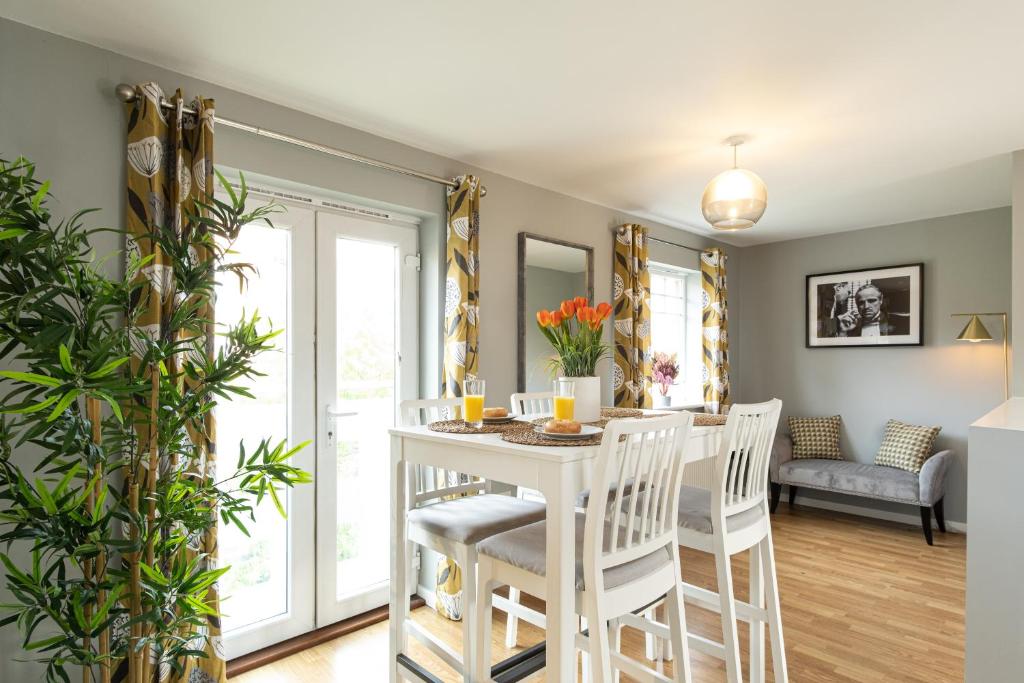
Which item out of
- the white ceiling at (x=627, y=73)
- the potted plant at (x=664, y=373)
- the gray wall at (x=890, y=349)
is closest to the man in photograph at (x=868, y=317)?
the gray wall at (x=890, y=349)

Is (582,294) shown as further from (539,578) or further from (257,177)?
(539,578)

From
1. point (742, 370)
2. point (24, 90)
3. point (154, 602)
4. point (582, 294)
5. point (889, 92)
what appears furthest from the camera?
point (742, 370)

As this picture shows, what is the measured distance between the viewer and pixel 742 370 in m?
5.76

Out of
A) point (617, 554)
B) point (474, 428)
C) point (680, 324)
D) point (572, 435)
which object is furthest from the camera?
point (680, 324)

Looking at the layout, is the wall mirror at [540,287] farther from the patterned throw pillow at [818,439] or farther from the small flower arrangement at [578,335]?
the patterned throw pillow at [818,439]

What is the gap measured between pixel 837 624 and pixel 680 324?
9.36ft

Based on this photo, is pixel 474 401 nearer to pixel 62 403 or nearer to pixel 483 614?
pixel 483 614

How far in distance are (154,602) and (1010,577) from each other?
6.79 ft

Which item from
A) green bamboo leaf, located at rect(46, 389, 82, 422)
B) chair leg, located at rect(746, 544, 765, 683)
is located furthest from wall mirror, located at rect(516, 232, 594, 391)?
green bamboo leaf, located at rect(46, 389, 82, 422)

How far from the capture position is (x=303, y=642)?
2.66 meters

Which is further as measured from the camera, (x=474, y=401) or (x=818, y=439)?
(x=818, y=439)

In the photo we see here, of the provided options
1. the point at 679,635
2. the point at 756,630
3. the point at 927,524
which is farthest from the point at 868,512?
the point at 679,635

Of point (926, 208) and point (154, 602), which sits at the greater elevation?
point (926, 208)

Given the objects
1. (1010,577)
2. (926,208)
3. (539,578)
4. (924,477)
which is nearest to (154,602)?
(539,578)
